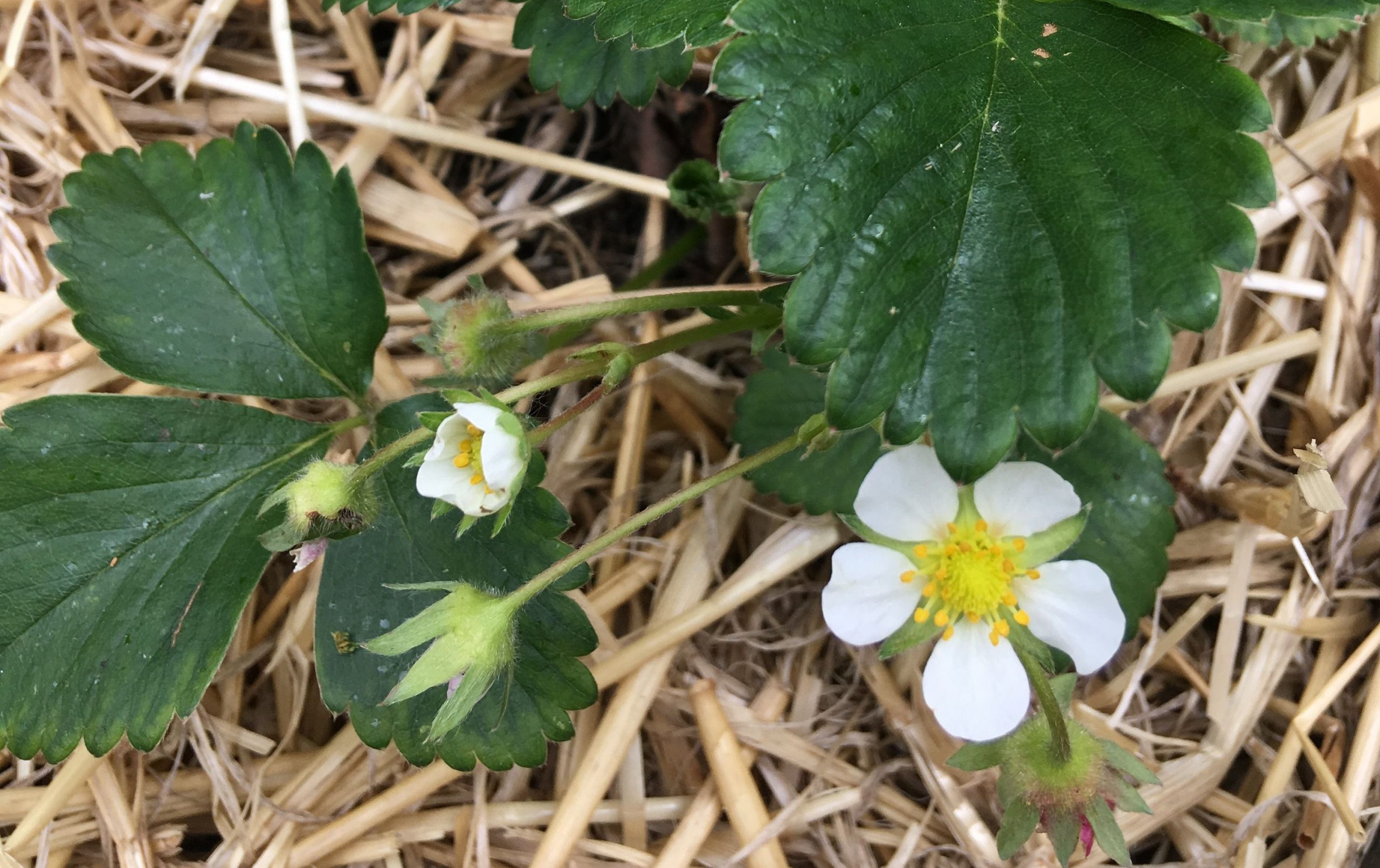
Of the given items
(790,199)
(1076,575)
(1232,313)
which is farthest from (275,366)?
(1232,313)

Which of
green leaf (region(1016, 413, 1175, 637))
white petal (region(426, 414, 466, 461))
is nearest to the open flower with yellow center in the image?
green leaf (region(1016, 413, 1175, 637))

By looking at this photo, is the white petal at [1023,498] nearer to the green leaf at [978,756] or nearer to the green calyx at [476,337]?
the green leaf at [978,756]

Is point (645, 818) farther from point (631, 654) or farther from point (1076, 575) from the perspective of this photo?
point (1076, 575)

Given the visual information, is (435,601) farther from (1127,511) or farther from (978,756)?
(1127,511)

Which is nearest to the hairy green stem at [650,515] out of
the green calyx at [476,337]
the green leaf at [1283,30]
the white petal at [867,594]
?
the white petal at [867,594]

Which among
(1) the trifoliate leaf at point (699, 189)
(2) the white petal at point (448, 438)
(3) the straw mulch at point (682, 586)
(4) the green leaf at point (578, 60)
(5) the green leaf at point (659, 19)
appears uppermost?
(5) the green leaf at point (659, 19)

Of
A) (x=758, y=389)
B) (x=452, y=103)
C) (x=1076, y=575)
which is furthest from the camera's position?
(x=452, y=103)

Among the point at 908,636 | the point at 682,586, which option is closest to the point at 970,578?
the point at 908,636

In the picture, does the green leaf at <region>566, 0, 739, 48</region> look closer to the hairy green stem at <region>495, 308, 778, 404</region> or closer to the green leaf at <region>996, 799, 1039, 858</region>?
the hairy green stem at <region>495, 308, 778, 404</region>
